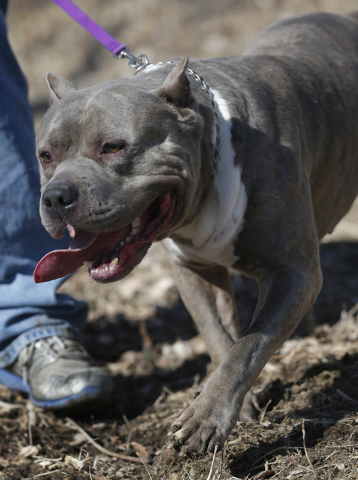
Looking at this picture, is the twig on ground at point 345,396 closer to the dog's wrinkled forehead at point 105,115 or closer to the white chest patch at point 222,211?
the white chest patch at point 222,211

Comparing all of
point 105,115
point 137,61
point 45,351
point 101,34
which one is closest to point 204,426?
point 105,115

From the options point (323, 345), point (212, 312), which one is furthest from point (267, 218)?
point (323, 345)

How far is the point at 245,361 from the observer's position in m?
2.49

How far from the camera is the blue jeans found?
12.2 feet

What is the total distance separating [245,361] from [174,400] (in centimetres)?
132

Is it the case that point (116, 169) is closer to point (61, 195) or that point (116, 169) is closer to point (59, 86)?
point (61, 195)

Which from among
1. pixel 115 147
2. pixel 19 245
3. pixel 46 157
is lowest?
pixel 19 245

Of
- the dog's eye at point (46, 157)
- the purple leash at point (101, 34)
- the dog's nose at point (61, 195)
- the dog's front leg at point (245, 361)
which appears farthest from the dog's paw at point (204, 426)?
the purple leash at point (101, 34)

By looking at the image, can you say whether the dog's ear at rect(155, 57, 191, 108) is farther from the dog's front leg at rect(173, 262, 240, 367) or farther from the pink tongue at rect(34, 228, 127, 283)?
the dog's front leg at rect(173, 262, 240, 367)

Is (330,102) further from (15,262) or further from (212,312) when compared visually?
(15,262)

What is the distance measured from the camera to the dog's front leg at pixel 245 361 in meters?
2.24

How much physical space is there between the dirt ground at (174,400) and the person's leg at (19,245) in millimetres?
349

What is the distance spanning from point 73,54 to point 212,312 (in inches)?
398

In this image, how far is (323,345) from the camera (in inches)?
159
